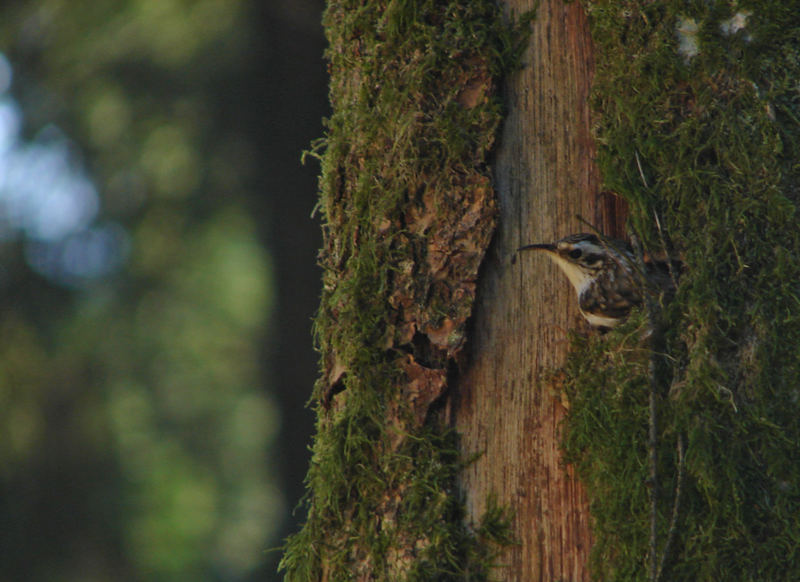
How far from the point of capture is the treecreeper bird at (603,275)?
202 centimetres

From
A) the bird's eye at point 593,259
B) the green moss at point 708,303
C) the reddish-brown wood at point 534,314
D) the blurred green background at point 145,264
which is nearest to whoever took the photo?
the green moss at point 708,303

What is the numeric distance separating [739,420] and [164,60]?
7.24 meters

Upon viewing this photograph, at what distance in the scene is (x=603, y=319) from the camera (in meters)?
2.06

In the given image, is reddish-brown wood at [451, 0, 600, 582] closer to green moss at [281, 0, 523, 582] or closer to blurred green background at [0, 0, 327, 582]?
green moss at [281, 0, 523, 582]

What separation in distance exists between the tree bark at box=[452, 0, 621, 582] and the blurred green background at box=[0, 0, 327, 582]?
17.7ft

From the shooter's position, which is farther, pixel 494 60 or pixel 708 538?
pixel 494 60

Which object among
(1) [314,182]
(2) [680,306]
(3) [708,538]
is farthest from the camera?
(1) [314,182]

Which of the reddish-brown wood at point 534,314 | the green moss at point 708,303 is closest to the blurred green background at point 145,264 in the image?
the reddish-brown wood at point 534,314

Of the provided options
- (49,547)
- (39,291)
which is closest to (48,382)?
(39,291)

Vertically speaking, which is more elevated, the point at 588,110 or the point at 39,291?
the point at 588,110

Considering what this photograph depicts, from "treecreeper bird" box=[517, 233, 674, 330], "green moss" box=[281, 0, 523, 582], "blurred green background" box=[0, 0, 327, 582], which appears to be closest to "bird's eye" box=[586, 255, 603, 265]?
"treecreeper bird" box=[517, 233, 674, 330]

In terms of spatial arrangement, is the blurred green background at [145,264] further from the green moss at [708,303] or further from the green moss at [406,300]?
the green moss at [708,303]

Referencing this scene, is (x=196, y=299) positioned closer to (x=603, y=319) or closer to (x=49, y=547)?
(x=49, y=547)

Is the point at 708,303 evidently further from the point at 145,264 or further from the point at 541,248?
the point at 145,264
